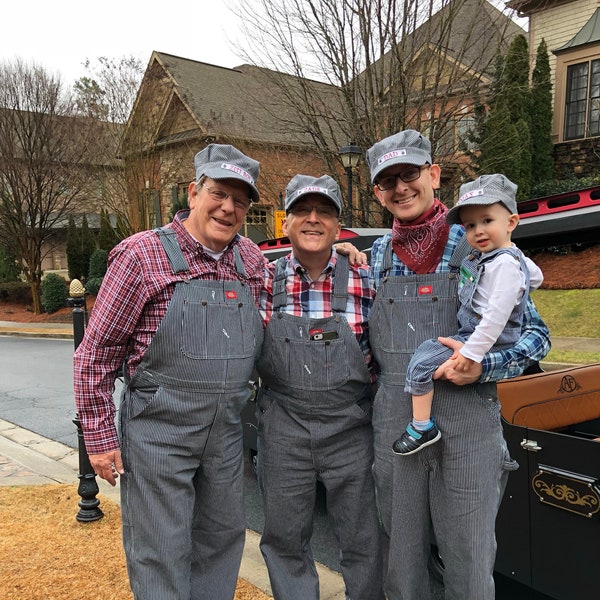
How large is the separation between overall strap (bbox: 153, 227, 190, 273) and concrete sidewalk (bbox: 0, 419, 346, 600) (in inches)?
70.2

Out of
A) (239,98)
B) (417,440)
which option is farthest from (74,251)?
(417,440)

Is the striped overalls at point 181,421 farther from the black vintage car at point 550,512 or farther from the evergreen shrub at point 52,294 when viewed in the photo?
the evergreen shrub at point 52,294

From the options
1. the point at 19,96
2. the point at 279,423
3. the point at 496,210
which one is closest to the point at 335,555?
the point at 279,423

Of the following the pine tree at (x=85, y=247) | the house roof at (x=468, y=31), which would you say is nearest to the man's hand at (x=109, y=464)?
the house roof at (x=468, y=31)

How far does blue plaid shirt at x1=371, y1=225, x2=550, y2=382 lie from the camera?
1910mm

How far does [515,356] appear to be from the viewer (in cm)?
194

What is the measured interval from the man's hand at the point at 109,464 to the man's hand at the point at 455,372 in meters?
1.21

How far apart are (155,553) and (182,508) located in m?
0.18

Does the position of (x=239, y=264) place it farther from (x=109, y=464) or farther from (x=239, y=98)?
(x=239, y=98)

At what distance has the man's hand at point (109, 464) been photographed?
7.01 feet

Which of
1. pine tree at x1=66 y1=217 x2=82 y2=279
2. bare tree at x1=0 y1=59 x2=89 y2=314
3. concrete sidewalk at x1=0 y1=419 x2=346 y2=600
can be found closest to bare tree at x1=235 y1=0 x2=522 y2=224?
concrete sidewalk at x1=0 y1=419 x2=346 y2=600

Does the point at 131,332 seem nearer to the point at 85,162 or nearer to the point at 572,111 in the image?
the point at 572,111

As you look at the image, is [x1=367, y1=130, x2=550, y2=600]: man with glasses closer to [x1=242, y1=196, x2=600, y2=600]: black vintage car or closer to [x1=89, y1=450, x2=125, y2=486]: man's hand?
[x1=242, y1=196, x2=600, y2=600]: black vintage car

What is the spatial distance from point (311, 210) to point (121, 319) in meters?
0.84
